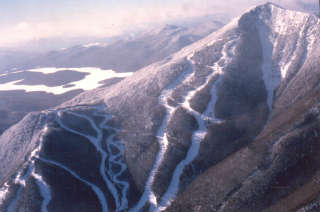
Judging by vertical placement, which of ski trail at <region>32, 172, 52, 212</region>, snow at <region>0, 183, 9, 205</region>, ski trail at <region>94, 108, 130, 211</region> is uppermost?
snow at <region>0, 183, 9, 205</region>

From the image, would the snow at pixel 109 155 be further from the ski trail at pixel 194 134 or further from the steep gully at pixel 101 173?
the ski trail at pixel 194 134

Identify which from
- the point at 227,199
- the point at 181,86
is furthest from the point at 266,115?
the point at 227,199

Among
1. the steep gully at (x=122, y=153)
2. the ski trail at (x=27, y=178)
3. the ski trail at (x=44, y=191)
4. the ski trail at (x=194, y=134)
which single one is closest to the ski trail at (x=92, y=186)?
the steep gully at (x=122, y=153)

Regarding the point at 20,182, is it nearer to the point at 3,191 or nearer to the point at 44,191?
the point at 3,191

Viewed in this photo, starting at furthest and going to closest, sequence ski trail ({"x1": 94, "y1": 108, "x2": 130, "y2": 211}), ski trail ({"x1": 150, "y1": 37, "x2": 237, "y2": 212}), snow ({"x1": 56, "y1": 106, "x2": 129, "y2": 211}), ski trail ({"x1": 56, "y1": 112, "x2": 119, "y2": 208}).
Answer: ski trail ({"x1": 56, "y1": 112, "x2": 119, "y2": 208})
snow ({"x1": 56, "y1": 106, "x2": 129, "y2": 211})
ski trail ({"x1": 94, "y1": 108, "x2": 130, "y2": 211})
ski trail ({"x1": 150, "y1": 37, "x2": 237, "y2": 212})

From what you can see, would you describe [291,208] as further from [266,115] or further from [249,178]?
[266,115]

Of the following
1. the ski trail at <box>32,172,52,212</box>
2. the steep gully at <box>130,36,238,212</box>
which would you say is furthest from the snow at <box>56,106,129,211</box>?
the ski trail at <box>32,172,52,212</box>

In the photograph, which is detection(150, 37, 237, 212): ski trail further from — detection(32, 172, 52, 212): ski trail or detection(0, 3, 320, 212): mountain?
detection(32, 172, 52, 212): ski trail
